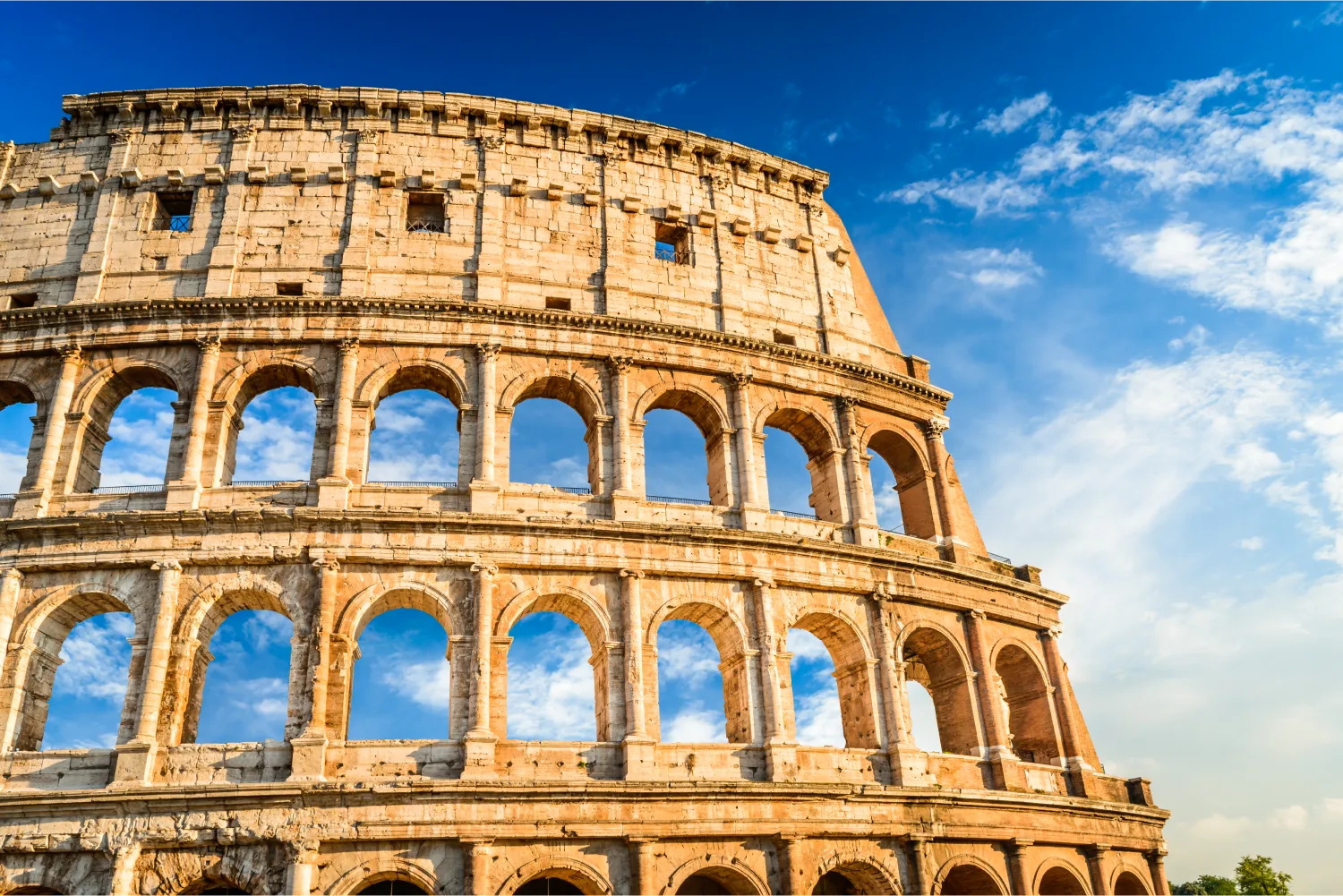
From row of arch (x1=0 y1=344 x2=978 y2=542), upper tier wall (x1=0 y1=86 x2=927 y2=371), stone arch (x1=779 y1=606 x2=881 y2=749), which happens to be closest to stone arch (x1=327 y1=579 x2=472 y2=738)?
row of arch (x1=0 y1=344 x2=978 y2=542)

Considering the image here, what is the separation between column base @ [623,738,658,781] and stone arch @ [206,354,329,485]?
7.38 meters

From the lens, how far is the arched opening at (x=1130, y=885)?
Answer: 21.5 metres

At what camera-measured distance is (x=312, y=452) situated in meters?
19.2

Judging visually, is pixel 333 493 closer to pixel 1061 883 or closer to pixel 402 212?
pixel 402 212

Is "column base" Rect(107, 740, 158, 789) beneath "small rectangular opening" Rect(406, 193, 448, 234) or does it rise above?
beneath

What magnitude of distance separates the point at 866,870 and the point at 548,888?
549cm

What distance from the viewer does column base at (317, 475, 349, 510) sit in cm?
1839

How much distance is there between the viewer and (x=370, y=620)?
18.4 metres

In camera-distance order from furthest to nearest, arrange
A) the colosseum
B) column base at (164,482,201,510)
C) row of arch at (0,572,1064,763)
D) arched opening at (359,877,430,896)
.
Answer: column base at (164,482,201,510)
row of arch at (0,572,1064,763)
arched opening at (359,877,430,896)
the colosseum

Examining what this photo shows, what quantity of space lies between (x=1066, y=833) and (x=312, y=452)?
16.0 m

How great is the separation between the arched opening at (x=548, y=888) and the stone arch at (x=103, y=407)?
959 centimetres

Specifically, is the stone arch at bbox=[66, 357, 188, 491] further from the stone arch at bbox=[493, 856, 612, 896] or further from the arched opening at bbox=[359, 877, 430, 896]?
the stone arch at bbox=[493, 856, 612, 896]

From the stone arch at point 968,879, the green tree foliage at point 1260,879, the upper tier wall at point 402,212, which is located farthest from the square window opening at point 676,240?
the green tree foliage at point 1260,879

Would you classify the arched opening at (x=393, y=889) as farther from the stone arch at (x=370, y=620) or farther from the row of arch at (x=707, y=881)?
the stone arch at (x=370, y=620)
